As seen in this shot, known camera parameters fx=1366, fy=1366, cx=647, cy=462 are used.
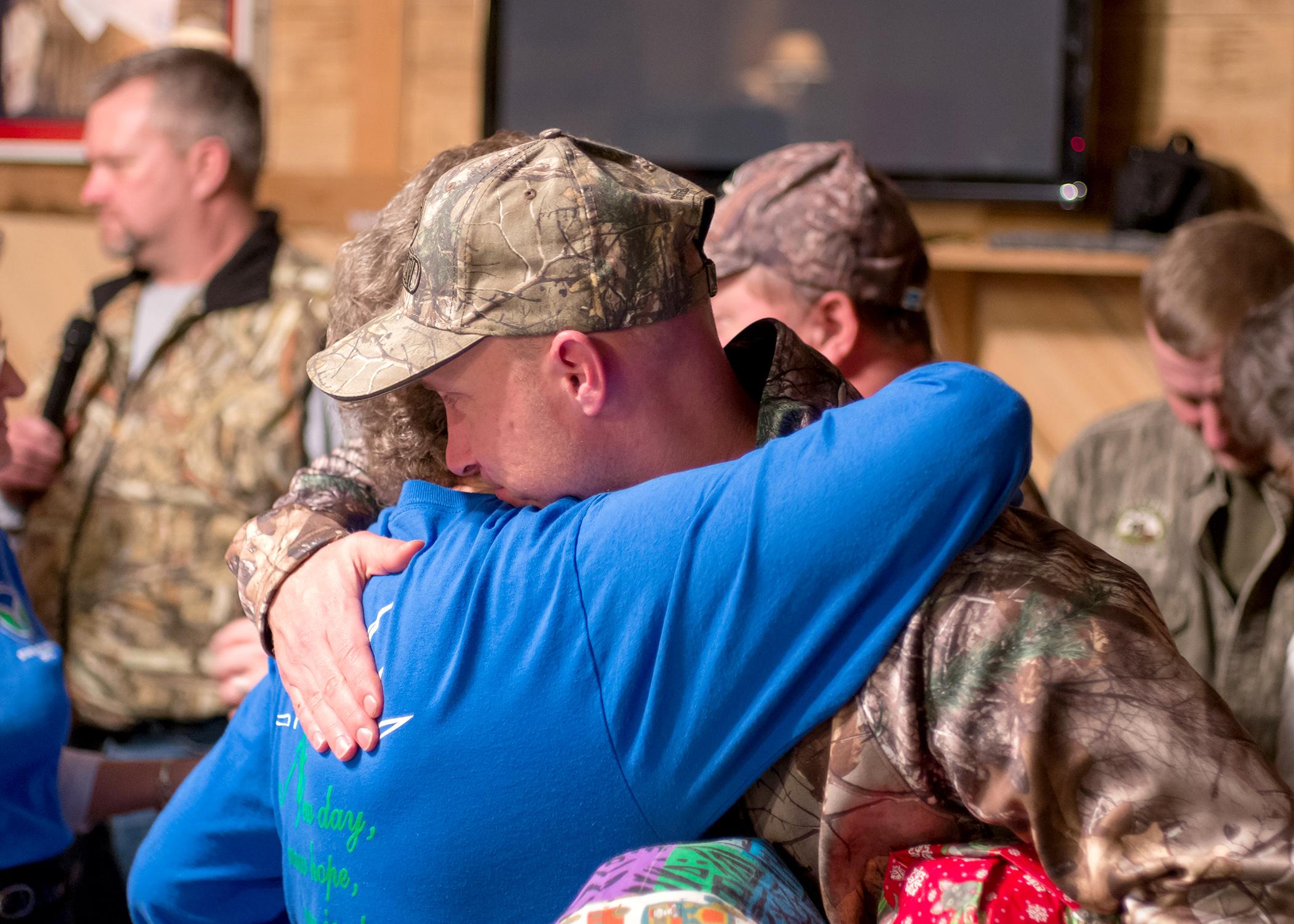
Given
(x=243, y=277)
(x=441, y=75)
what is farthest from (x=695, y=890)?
(x=441, y=75)

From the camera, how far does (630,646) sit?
0.89 metres

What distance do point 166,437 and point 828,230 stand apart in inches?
51.6

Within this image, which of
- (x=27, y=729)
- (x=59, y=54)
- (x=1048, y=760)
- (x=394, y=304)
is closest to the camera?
(x=1048, y=760)

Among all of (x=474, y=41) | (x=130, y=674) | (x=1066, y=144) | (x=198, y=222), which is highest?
(x=474, y=41)

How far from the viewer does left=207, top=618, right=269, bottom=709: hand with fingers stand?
59.2 inches

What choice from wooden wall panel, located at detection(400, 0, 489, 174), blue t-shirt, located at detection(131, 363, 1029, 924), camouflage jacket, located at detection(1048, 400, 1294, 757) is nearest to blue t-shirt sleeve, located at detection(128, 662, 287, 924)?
blue t-shirt, located at detection(131, 363, 1029, 924)

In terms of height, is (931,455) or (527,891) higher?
(931,455)

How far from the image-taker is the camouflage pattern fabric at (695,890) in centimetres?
84

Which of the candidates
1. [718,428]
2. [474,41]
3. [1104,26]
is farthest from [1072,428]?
[718,428]

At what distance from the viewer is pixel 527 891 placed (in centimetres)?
96

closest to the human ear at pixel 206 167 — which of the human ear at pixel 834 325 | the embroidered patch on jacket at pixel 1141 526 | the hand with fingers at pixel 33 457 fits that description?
the hand with fingers at pixel 33 457

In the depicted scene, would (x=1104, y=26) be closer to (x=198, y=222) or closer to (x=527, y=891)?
(x=198, y=222)

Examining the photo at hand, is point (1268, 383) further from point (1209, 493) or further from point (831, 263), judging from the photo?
point (1209, 493)

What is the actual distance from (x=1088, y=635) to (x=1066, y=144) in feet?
8.93
